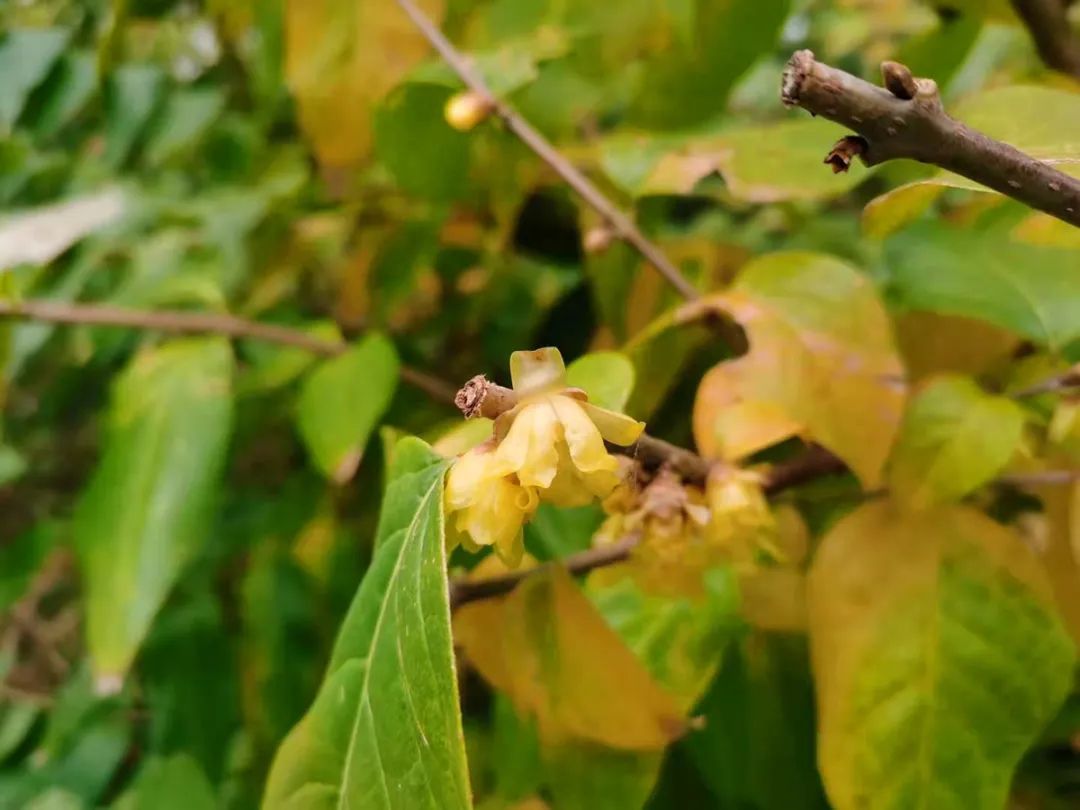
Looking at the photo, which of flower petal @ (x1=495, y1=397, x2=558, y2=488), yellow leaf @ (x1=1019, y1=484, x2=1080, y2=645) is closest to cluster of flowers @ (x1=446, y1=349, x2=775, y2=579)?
flower petal @ (x1=495, y1=397, x2=558, y2=488)

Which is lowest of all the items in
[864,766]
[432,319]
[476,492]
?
[432,319]

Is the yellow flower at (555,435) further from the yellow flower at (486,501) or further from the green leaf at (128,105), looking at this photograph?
the green leaf at (128,105)

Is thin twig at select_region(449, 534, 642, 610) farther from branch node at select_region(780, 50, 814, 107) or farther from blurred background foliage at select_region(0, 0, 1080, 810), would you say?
branch node at select_region(780, 50, 814, 107)

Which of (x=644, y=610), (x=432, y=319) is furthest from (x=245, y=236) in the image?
(x=644, y=610)

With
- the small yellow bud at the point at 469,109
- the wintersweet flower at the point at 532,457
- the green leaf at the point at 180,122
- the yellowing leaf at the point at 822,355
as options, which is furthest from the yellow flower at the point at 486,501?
the green leaf at the point at 180,122

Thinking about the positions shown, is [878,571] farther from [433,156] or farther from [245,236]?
[245,236]

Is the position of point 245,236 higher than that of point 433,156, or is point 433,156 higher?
point 433,156

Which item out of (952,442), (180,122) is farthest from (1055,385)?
(180,122)
